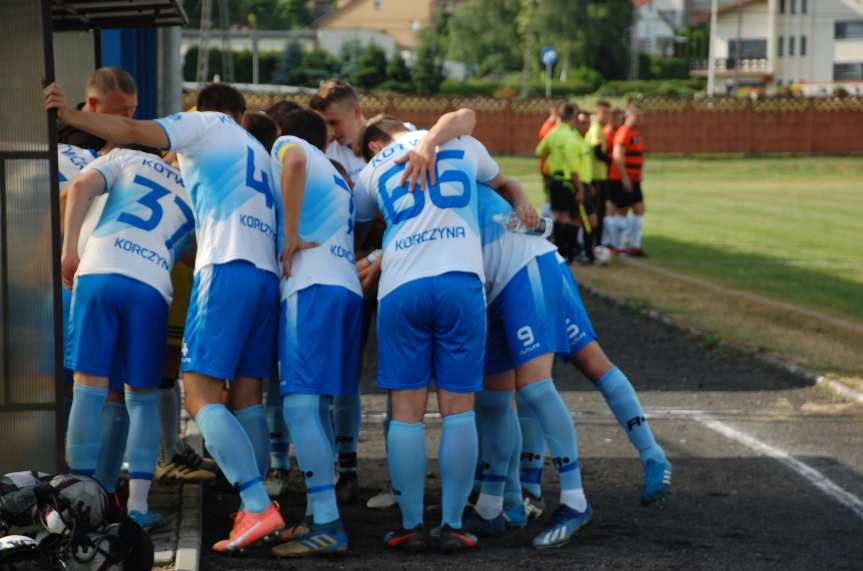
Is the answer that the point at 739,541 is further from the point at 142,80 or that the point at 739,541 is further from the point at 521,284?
the point at 142,80

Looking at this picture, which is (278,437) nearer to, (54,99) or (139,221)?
(139,221)

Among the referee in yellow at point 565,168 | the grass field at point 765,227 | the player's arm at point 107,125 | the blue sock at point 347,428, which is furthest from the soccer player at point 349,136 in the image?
the referee in yellow at point 565,168

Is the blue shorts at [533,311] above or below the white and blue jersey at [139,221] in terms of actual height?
below

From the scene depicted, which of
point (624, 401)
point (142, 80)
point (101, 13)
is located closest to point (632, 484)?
point (624, 401)

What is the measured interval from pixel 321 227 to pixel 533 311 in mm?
1064

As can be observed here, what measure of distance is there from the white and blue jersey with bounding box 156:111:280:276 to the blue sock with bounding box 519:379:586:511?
4.46 feet

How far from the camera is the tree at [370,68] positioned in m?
83.4

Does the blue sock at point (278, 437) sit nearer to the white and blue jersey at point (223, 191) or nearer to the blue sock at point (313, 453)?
the blue sock at point (313, 453)

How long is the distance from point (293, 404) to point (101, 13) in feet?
10.3

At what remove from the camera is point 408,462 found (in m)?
6.33

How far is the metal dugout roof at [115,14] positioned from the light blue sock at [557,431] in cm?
326

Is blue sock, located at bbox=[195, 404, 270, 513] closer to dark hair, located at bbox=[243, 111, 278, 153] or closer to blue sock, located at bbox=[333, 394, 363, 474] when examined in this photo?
blue sock, located at bbox=[333, 394, 363, 474]

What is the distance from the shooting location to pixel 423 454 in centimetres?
638

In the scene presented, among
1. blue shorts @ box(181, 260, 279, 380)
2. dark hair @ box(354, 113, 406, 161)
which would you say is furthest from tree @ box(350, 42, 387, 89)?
blue shorts @ box(181, 260, 279, 380)
